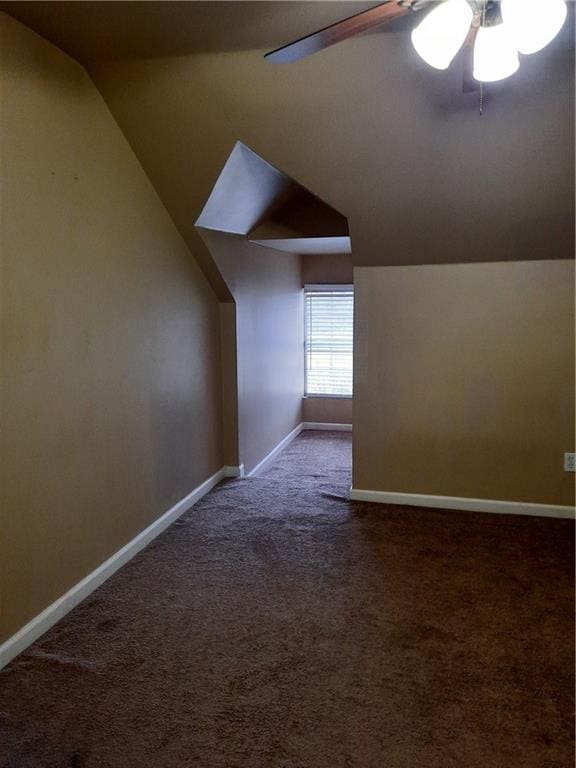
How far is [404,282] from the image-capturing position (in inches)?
135

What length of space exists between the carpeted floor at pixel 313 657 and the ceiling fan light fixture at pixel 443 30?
2090 mm

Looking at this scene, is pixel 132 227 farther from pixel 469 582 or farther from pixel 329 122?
pixel 469 582

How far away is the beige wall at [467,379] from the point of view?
10.8 ft

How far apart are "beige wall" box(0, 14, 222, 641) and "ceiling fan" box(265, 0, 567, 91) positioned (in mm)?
1161

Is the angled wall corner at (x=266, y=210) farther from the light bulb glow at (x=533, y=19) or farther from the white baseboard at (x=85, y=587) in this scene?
the white baseboard at (x=85, y=587)

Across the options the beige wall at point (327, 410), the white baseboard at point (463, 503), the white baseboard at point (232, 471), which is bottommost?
the white baseboard at point (463, 503)

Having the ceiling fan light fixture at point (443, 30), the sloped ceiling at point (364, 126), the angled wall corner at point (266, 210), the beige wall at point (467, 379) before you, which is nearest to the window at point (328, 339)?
the angled wall corner at point (266, 210)

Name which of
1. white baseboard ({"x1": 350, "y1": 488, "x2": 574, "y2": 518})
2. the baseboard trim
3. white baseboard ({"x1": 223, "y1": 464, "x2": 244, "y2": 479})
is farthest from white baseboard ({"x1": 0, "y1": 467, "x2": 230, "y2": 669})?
white baseboard ({"x1": 350, "y1": 488, "x2": 574, "y2": 518})

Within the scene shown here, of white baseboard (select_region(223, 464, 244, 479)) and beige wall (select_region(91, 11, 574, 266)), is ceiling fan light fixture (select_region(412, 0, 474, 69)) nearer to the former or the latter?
beige wall (select_region(91, 11, 574, 266))

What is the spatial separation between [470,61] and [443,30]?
278 mm

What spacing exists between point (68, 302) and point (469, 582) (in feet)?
7.49

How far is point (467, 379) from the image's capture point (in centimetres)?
345

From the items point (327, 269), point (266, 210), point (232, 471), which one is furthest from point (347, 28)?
point (327, 269)

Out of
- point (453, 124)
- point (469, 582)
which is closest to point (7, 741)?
point (469, 582)
